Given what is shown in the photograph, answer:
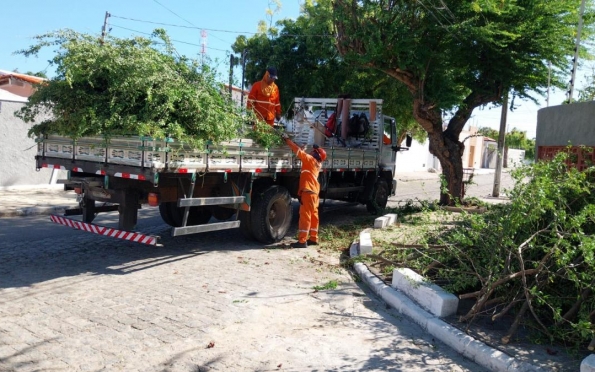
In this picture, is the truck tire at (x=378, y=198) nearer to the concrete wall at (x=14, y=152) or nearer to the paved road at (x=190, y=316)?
the paved road at (x=190, y=316)

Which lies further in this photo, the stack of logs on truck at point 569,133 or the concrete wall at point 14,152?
the concrete wall at point 14,152

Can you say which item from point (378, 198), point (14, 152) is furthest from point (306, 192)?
point (14, 152)

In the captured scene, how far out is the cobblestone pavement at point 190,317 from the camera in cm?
403

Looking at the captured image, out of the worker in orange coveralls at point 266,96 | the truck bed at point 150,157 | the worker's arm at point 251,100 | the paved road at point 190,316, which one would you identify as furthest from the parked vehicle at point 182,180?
the worker in orange coveralls at point 266,96

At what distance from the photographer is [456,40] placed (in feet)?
35.9

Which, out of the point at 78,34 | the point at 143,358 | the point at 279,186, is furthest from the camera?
the point at 279,186

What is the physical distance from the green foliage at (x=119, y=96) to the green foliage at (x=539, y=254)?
11.6 ft

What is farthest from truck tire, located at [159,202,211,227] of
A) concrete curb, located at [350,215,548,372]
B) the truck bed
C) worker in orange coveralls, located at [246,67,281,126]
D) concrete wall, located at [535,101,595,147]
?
concrete wall, located at [535,101,595,147]

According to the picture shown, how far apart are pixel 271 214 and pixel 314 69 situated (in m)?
9.29

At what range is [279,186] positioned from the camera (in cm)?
854

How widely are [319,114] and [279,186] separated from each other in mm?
4023

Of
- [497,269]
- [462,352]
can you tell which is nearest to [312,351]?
[462,352]

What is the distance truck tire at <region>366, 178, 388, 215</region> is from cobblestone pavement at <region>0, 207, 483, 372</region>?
4643mm

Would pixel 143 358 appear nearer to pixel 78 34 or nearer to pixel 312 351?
pixel 312 351
